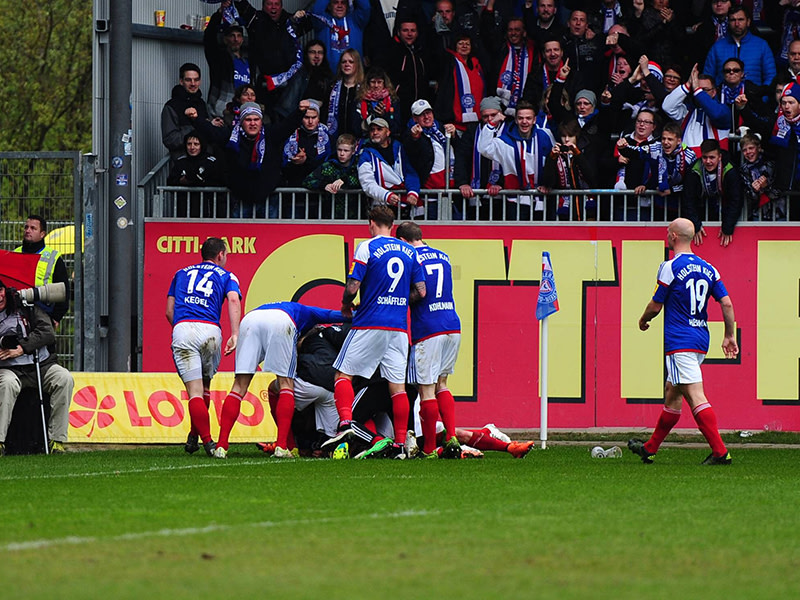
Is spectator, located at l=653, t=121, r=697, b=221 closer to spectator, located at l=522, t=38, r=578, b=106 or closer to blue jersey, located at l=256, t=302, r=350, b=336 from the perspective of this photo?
spectator, located at l=522, t=38, r=578, b=106

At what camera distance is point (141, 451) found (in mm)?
15586

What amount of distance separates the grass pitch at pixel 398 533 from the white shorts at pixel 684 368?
958 millimetres

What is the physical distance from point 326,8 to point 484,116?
337 cm

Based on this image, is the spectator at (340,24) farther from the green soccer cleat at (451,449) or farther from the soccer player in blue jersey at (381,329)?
the green soccer cleat at (451,449)

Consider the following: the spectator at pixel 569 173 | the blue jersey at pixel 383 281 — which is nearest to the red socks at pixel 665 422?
the blue jersey at pixel 383 281

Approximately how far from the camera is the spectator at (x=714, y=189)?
1756 centimetres

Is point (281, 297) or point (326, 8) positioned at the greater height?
point (326, 8)

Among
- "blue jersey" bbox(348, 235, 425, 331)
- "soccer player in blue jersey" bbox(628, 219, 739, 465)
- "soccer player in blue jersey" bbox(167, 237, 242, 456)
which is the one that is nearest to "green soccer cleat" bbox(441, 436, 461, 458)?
"blue jersey" bbox(348, 235, 425, 331)

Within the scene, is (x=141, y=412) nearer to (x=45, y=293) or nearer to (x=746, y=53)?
(x=45, y=293)

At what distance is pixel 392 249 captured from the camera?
1316 centimetres

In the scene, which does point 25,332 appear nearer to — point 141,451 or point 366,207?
point 141,451

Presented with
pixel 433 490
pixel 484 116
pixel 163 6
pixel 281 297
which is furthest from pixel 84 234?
pixel 433 490

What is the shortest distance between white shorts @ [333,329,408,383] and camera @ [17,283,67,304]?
11.6 feet

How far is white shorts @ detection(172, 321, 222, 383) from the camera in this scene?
1402 centimetres
